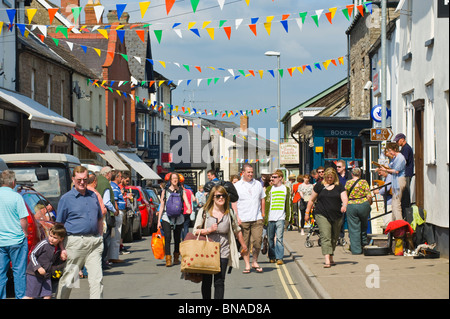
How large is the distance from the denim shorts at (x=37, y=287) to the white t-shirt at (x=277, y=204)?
672cm

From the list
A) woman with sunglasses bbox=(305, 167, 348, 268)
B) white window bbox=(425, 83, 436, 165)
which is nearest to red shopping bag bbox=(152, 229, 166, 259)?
woman with sunglasses bbox=(305, 167, 348, 268)

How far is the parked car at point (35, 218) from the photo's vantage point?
10836 millimetres

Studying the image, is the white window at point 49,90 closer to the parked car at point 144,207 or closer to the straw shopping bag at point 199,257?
the parked car at point 144,207

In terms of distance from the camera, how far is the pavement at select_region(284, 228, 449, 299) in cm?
990

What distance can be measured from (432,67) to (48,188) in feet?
26.3

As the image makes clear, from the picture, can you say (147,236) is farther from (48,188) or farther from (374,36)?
(374,36)

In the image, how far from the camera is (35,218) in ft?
36.4

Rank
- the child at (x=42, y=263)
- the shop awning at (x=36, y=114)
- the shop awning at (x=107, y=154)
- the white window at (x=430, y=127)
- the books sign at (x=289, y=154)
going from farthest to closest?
the books sign at (x=289, y=154) < the shop awning at (x=107, y=154) < the shop awning at (x=36, y=114) < the white window at (x=430, y=127) < the child at (x=42, y=263)

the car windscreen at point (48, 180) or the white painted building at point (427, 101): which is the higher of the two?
the white painted building at point (427, 101)

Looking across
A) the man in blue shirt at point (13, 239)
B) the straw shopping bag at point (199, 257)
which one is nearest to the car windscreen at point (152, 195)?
the man in blue shirt at point (13, 239)

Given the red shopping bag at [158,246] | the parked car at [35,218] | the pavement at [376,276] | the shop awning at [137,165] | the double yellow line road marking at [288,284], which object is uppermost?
the shop awning at [137,165]

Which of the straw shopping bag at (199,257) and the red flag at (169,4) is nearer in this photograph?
the straw shopping bag at (199,257)

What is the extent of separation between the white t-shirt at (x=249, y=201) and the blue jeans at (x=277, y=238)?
83 cm

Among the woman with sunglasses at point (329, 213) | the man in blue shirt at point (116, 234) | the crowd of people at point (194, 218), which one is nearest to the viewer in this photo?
the crowd of people at point (194, 218)
